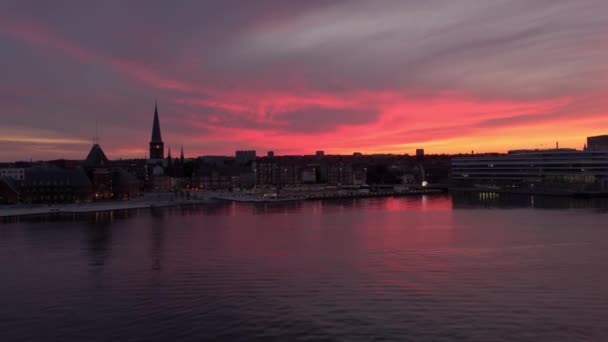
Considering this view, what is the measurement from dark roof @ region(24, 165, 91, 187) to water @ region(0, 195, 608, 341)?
40.3 metres

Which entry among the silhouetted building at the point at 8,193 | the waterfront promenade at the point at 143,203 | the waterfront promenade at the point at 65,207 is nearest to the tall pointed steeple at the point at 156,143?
the waterfront promenade at the point at 143,203

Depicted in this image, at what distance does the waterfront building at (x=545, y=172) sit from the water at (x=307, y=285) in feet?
245

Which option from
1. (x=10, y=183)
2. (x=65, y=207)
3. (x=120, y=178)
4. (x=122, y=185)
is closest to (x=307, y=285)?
(x=65, y=207)

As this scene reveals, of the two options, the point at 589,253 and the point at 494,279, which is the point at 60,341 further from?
the point at 589,253

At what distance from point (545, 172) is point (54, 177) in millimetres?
108350

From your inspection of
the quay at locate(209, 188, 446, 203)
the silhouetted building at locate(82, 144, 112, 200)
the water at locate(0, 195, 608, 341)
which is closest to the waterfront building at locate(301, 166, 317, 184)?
the quay at locate(209, 188, 446, 203)

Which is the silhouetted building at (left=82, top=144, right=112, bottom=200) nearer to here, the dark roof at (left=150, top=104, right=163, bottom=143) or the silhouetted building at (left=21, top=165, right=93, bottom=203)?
the silhouetted building at (left=21, top=165, right=93, bottom=203)

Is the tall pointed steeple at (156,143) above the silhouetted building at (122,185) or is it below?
A: above

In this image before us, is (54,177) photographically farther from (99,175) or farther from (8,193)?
(99,175)

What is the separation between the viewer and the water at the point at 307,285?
19547 millimetres

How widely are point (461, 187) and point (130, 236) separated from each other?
383 feet

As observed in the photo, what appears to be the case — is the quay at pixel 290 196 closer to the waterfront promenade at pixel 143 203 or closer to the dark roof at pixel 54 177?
the waterfront promenade at pixel 143 203

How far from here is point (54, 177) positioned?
282 ft

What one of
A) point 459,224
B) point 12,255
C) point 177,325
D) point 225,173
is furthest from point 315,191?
point 177,325
